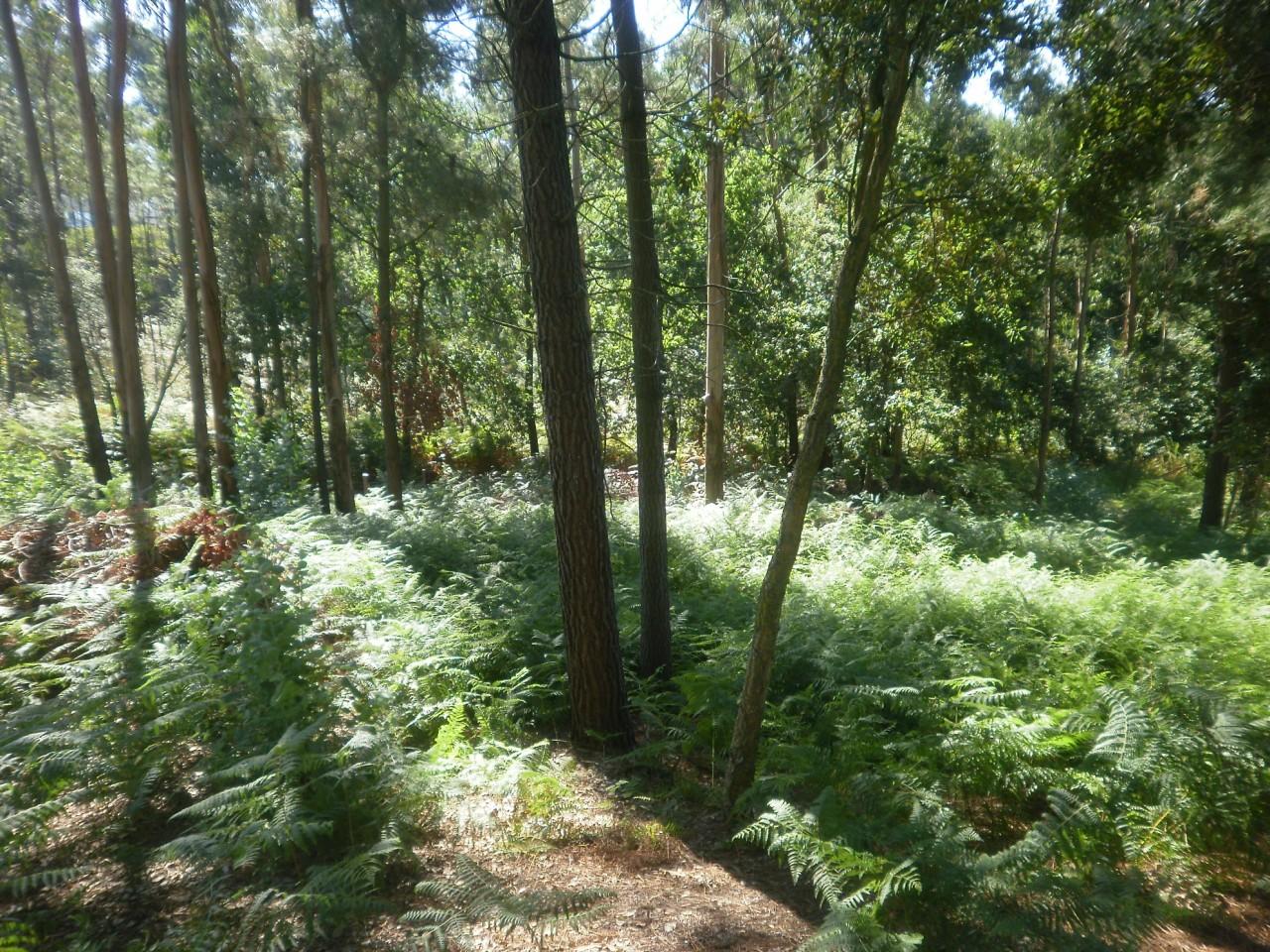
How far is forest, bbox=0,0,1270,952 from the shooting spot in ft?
12.1

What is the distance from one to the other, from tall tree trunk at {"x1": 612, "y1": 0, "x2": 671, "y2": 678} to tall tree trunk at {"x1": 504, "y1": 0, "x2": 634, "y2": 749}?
79 cm

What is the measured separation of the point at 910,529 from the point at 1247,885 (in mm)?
6792

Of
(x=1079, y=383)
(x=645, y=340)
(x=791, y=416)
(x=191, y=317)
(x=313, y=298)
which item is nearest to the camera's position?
(x=645, y=340)

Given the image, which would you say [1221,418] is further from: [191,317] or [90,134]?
[90,134]

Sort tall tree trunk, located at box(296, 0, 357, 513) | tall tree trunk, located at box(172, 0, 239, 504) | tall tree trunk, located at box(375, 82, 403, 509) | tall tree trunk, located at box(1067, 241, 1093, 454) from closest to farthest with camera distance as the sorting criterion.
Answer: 1. tall tree trunk, located at box(172, 0, 239, 504)
2. tall tree trunk, located at box(375, 82, 403, 509)
3. tall tree trunk, located at box(296, 0, 357, 513)
4. tall tree trunk, located at box(1067, 241, 1093, 454)

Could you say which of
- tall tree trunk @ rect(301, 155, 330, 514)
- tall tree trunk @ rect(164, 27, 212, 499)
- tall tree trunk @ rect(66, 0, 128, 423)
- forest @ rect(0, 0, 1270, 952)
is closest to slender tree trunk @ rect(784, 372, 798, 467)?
forest @ rect(0, 0, 1270, 952)

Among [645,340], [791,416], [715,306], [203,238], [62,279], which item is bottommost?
[791,416]

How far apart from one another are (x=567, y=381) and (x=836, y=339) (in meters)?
2.18

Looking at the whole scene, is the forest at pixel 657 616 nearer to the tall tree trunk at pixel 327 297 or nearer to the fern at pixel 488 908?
the fern at pixel 488 908

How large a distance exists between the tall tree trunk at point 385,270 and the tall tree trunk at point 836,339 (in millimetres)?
10686

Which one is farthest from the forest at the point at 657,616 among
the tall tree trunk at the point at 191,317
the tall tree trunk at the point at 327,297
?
the tall tree trunk at the point at 327,297

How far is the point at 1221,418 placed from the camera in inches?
503

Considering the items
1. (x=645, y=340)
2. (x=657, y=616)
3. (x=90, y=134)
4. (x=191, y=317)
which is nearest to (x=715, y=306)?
(x=645, y=340)

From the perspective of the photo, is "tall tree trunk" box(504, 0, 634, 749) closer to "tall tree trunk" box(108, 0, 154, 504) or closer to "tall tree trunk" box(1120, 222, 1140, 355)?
"tall tree trunk" box(108, 0, 154, 504)
